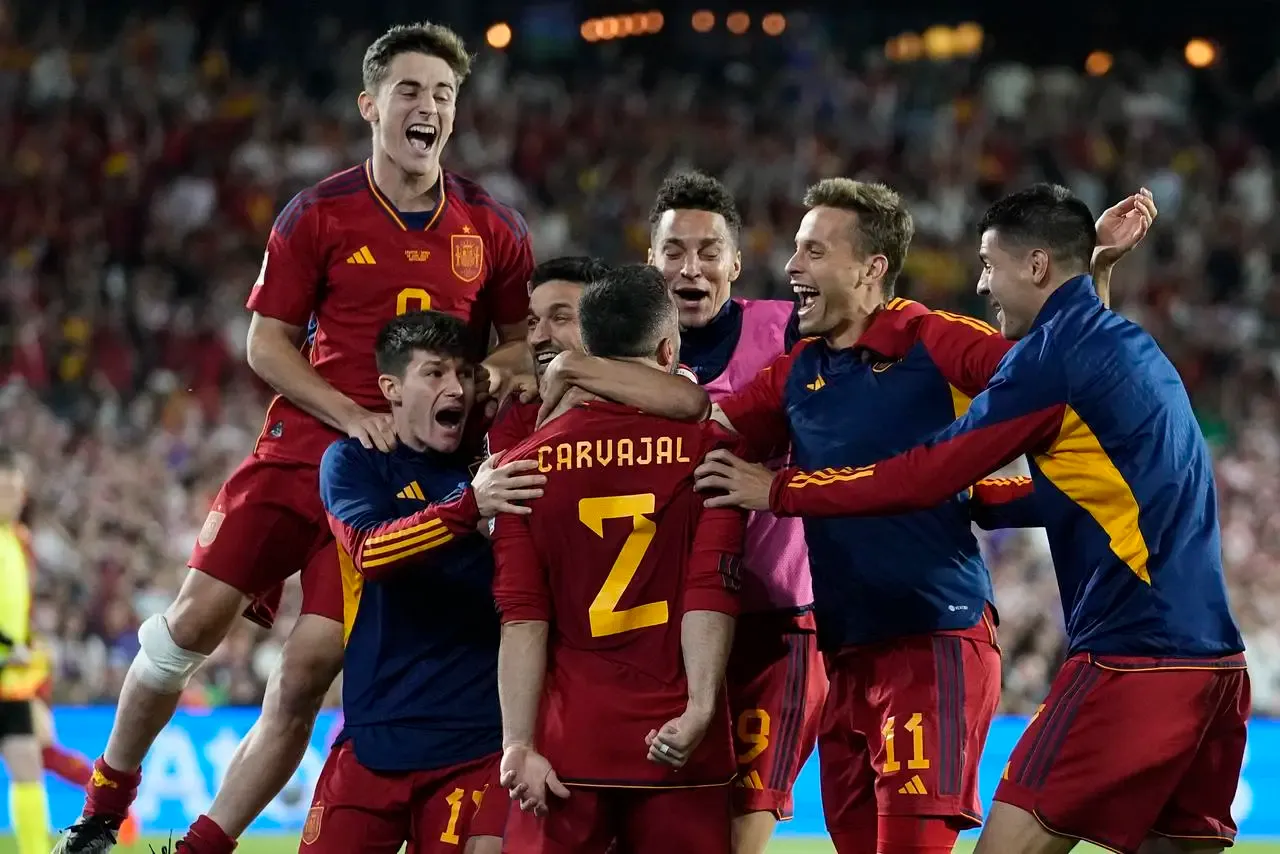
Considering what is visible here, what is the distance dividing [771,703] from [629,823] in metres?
1.07

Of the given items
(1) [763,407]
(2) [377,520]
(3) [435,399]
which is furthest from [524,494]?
(1) [763,407]

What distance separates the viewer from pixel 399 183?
5.84m

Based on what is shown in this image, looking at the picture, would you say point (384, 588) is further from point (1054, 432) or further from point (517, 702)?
point (1054, 432)

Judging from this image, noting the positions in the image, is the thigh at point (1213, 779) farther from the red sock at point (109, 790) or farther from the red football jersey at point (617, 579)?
the red sock at point (109, 790)

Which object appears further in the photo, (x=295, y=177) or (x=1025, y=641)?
(x=295, y=177)

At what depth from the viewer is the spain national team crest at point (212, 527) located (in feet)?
19.2

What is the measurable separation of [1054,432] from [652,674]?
1212mm

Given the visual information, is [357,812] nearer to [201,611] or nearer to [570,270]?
[201,611]

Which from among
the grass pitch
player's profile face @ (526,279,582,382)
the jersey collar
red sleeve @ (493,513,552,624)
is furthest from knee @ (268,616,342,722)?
the grass pitch

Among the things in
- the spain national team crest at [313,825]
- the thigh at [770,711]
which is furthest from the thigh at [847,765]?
the spain national team crest at [313,825]

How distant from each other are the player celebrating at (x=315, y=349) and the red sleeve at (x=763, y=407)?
2.79 ft

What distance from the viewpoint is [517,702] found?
4289mm

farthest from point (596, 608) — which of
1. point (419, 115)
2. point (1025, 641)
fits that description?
point (1025, 641)

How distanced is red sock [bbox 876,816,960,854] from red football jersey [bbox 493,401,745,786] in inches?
28.2
